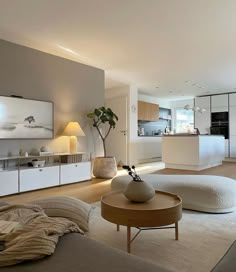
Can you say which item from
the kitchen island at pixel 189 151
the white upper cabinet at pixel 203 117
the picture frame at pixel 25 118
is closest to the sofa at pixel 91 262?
the picture frame at pixel 25 118

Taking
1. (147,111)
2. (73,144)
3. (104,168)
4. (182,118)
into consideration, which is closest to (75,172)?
(73,144)

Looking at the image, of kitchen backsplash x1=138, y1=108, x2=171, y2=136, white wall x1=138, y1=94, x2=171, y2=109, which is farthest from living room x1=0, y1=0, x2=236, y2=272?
kitchen backsplash x1=138, y1=108, x2=171, y2=136

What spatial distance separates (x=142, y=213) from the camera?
6.12 ft

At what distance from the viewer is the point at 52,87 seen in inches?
194

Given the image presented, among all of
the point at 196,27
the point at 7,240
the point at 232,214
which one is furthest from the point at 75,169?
the point at 7,240

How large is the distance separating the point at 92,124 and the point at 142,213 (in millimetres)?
4185

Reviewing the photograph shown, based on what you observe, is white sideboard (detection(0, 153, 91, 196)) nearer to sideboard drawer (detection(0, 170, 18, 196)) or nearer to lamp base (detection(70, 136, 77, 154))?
sideboard drawer (detection(0, 170, 18, 196))

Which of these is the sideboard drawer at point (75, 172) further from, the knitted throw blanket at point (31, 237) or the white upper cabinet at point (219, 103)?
the white upper cabinet at point (219, 103)

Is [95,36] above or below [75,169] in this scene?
above

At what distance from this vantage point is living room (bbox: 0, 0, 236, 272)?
1688 millimetres

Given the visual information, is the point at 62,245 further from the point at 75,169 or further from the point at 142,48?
the point at 142,48

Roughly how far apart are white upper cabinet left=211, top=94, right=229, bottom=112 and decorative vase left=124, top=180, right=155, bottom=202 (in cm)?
784

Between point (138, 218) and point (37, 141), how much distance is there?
337 centimetres

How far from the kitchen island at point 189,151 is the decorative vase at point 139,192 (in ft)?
15.3
